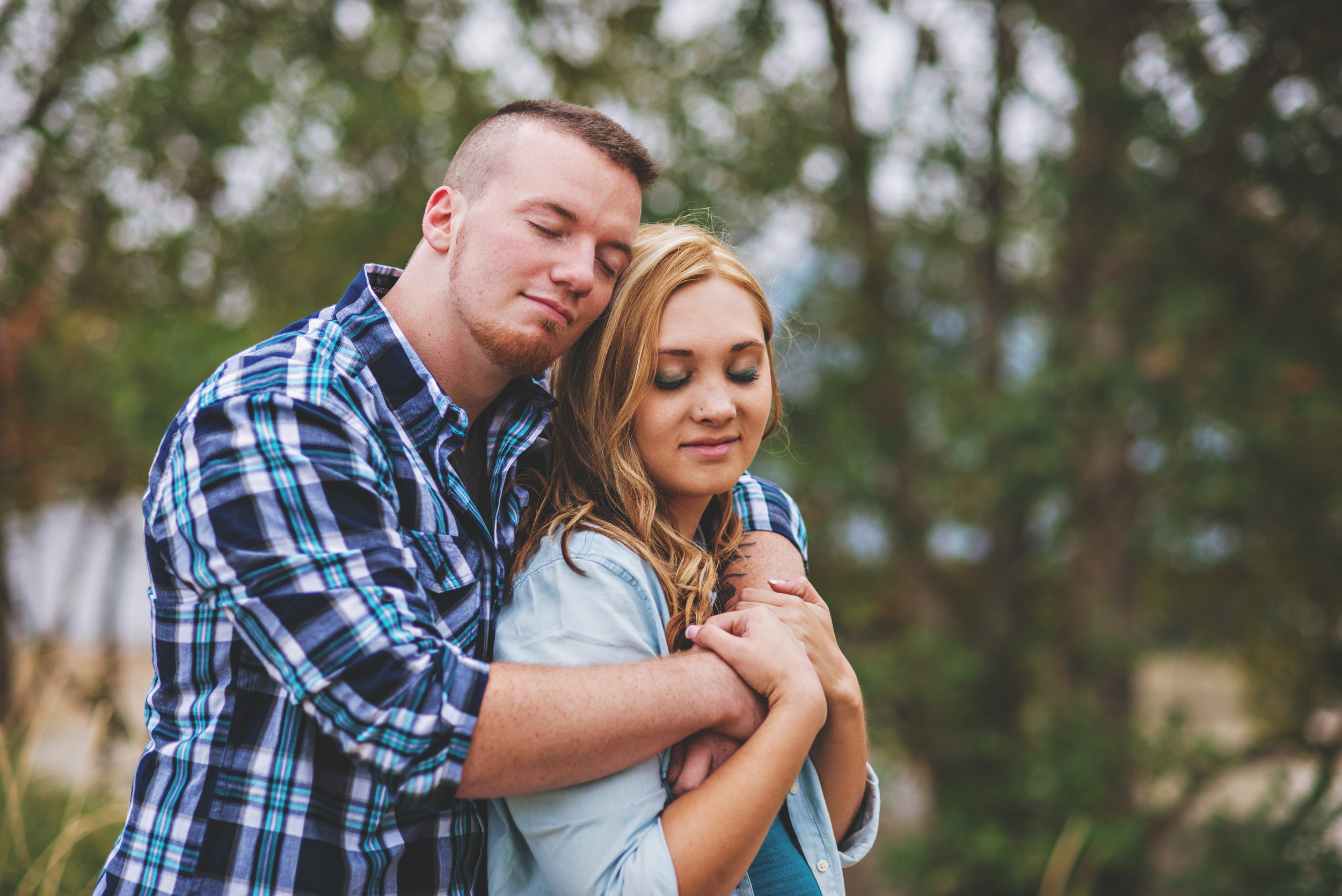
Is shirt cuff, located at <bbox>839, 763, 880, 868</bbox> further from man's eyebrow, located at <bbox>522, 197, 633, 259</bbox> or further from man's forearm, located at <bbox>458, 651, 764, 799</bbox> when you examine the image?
man's eyebrow, located at <bbox>522, 197, 633, 259</bbox>

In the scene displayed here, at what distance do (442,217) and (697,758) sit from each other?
1136 millimetres

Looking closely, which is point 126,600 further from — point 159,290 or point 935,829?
point 935,829

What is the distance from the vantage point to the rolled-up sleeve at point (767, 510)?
91.5 inches

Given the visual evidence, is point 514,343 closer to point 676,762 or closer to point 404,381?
point 404,381

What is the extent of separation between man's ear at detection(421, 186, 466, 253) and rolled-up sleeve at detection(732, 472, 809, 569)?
0.83 meters

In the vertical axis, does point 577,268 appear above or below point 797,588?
above

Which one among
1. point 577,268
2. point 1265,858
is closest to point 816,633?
point 577,268

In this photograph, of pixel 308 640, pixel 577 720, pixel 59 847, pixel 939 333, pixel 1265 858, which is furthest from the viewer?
pixel 939 333

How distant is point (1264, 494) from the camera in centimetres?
543

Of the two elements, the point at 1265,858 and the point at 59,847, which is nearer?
the point at 59,847

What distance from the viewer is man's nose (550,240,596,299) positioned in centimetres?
189

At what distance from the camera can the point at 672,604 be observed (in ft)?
6.19

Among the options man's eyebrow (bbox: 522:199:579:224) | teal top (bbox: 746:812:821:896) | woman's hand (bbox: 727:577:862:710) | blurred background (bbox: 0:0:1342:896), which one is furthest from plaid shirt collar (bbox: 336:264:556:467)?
blurred background (bbox: 0:0:1342:896)

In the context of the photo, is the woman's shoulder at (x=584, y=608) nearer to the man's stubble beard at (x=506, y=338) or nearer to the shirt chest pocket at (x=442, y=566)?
the shirt chest pocket at (x=442, y=566)
